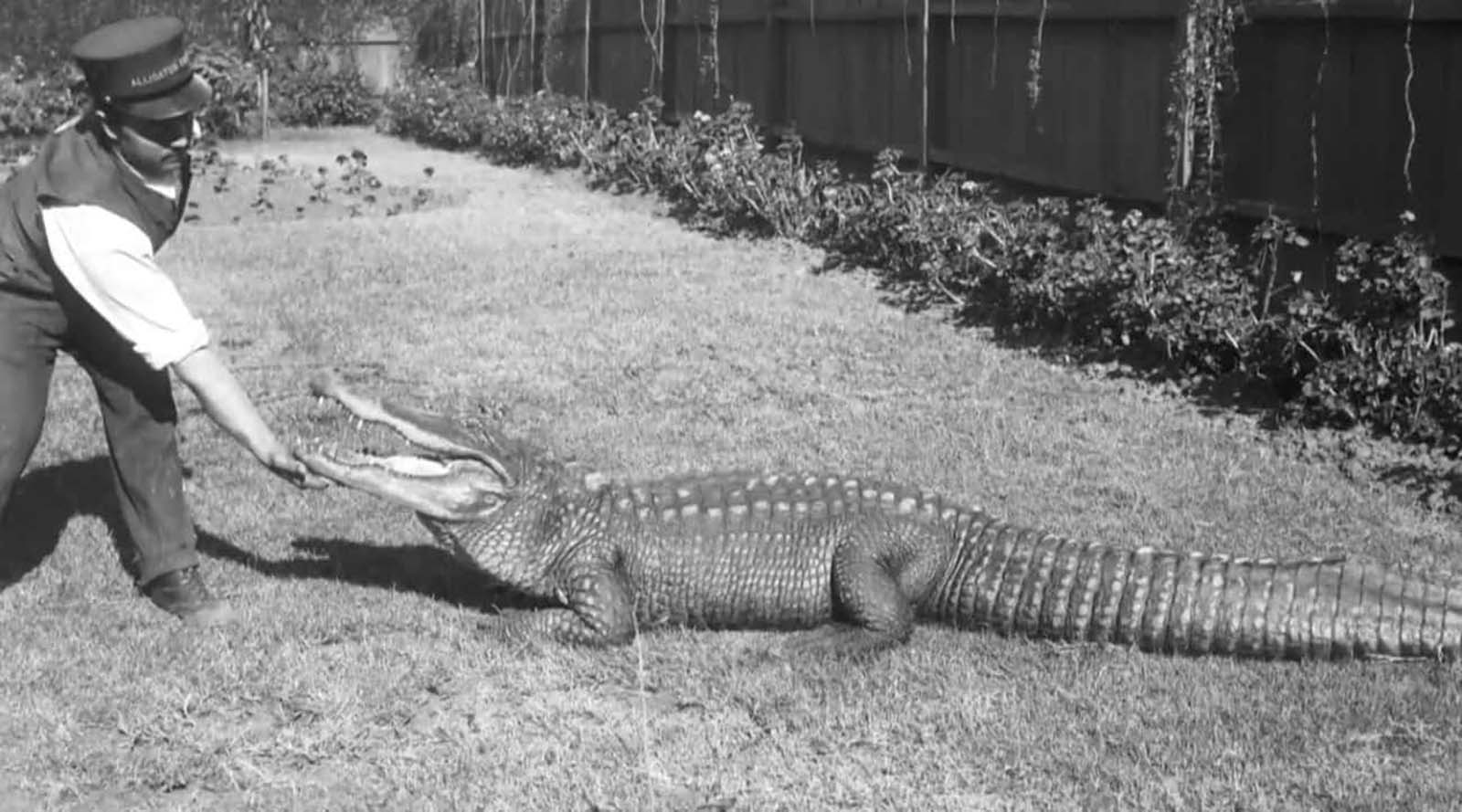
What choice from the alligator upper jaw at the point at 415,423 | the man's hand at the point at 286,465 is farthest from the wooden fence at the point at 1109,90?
the man's hand at the point at 286,465

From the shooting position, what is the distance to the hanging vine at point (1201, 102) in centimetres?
798

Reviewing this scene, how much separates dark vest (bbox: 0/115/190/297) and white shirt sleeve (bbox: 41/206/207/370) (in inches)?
2.3

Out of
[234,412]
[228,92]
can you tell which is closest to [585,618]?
[234,412]

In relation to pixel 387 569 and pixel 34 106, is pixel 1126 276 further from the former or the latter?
pixel 34 106

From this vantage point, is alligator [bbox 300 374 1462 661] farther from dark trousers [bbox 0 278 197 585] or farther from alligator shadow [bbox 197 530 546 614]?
dark trousers [bbox 0 278 197 585]

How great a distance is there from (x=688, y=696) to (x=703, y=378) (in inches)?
145

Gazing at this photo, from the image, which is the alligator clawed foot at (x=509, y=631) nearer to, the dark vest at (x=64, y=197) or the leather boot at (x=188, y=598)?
the leather boot at (x=188, y=598)

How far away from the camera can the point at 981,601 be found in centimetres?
500

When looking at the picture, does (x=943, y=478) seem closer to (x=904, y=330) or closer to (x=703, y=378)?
(x=703, y=378)

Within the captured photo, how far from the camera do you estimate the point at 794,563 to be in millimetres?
5152

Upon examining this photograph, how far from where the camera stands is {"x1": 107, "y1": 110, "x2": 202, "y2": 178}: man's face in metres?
4.75

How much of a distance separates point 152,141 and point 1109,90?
588 cm

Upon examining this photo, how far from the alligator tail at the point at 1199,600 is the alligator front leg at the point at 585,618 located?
983 millimetres

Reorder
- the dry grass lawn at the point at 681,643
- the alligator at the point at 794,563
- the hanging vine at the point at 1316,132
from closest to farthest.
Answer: the dry grass lawn at the point at 681,643
the alligator at the point at 794,563
the hanging vine at the point at 1316,132
